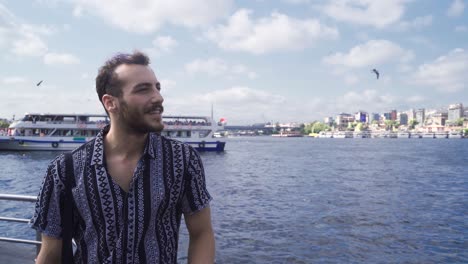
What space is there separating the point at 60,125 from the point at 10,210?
37.4 meters

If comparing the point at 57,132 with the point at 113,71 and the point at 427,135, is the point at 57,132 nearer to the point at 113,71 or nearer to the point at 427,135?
the point at 113,71

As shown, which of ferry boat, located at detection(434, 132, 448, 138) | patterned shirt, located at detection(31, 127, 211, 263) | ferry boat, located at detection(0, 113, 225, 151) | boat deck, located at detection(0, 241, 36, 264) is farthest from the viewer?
ferry boat, located at detection(434, 132, 448, 138)

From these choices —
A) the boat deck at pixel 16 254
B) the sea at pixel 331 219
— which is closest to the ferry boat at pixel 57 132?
the sea at pixel 331 219

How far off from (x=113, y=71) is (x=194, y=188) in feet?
2.26

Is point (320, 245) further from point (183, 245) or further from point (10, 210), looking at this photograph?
point (10, 210)

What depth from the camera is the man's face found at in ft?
6.01

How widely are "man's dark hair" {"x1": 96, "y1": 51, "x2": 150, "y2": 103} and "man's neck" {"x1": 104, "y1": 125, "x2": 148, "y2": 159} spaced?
196mm

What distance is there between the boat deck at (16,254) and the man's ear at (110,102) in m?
3.38

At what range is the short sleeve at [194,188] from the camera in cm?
193

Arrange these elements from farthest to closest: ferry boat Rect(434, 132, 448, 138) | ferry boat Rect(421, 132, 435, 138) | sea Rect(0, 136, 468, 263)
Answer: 1. ferry boat Rect(421, 132, 435, 138)
2. ferry boat Rect(434, 132, 448, 138)
3. sea Rect(0, 136, 468, 263)

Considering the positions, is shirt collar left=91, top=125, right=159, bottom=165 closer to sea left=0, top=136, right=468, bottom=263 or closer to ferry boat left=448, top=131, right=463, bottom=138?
sea left=0, top=136, right=468, bottom=263

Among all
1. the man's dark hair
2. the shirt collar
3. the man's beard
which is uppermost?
the man's dark hair

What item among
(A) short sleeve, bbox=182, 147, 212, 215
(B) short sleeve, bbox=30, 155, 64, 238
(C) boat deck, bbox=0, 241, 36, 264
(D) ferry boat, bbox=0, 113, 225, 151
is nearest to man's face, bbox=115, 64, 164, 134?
(A) short sleeve, bbox=182, 147, 212, 215

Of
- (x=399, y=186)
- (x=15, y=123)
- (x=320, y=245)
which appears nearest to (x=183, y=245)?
(x=320, y=245)
